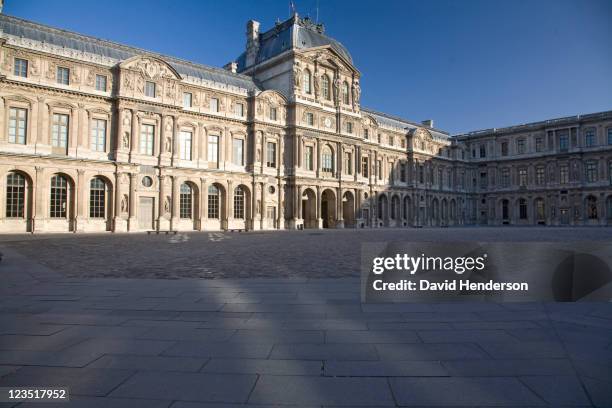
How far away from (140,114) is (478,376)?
122 feet

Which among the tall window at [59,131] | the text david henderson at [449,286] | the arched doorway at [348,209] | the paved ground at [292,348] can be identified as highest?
the tall window at [59,131]

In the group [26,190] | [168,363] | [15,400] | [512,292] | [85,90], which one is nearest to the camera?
[15,400]

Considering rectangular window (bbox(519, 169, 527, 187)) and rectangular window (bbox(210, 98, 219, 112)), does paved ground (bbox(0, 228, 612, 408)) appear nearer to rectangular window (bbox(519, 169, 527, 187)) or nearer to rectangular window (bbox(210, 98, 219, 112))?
rectangular window (bbox(210, 98, 219, 112))

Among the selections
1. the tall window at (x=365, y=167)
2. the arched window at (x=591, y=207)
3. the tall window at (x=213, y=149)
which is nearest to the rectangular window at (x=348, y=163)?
the tall window at (x=365, y=167)

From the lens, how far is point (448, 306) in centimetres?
662

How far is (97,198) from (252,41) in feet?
99.8

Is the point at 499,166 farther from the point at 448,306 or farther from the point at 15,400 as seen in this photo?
the point at 15,400

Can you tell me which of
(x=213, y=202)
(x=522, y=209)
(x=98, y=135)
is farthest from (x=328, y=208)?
(x=522, y=209)

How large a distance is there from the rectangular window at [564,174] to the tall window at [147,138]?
64.7 meters

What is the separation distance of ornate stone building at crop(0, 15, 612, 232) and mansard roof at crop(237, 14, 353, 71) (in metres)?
0.23

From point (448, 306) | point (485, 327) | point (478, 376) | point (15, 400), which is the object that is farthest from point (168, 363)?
point (448, 306)

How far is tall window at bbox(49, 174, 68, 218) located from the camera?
31469 millimetres

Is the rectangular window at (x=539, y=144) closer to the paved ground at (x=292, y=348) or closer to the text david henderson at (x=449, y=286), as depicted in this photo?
the text david henderson at (x=449, y=286)

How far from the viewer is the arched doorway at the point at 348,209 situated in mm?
51938
